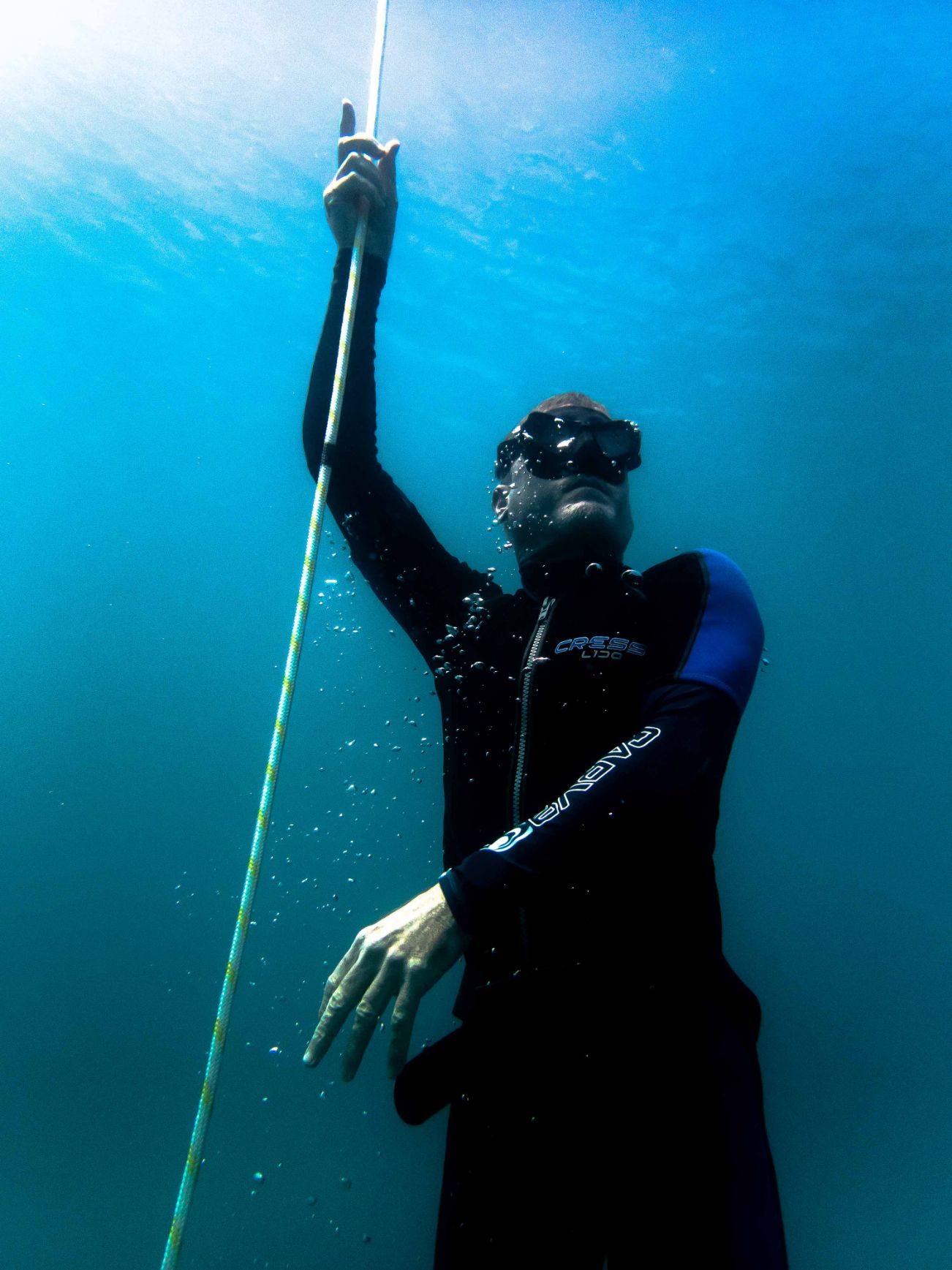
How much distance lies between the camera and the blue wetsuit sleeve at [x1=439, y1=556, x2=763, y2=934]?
3.75 ft

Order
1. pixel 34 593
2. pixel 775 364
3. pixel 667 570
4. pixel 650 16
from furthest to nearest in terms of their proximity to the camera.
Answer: pixel 34 593 → pixel 775 364 → pixel 650 16 → pixel 667 570

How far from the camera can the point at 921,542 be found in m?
17.5

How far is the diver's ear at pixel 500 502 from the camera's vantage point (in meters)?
2.32

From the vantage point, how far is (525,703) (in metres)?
1.67

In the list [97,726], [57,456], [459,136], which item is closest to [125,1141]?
[97,726]

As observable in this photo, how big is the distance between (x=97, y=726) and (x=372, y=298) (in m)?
25.9

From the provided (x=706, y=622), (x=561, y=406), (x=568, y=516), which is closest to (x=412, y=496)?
(x=561, y=406)

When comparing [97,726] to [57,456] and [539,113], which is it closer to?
[57,456]

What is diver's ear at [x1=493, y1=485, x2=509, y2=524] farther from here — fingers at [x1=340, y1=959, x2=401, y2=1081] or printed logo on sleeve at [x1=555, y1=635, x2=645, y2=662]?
fingers at [x1=340, y1=959, x2=401, y2=1081]

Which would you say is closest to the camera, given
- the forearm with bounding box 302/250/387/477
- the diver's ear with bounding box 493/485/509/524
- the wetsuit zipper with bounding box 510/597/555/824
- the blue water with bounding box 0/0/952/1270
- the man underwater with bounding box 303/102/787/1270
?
the man underwater with bounding box 303/102/787/1270

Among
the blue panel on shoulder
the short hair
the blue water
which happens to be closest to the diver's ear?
the short hair

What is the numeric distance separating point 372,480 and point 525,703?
102cm

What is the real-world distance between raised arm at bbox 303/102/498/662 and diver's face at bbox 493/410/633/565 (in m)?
0.26

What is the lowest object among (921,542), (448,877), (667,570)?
(448,877)
